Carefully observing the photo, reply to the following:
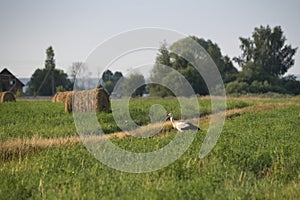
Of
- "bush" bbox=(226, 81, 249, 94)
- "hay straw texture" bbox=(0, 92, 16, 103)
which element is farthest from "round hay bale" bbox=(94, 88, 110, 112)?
"bush" bbox=(226, 81, 249, 94)

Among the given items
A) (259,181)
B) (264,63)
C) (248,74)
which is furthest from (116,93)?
(264,63)

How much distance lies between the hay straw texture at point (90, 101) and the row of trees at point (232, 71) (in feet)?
79.0

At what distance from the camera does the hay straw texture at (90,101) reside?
2403cm

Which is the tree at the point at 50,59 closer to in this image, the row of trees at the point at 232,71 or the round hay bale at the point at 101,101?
the row of trees at the point at 232,71

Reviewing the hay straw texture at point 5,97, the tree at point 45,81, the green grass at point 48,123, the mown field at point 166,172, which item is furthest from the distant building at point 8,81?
the mown field at point 166,172

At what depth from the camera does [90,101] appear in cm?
2439

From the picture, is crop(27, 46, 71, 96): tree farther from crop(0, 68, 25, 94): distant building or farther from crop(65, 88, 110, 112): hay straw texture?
crop(65, 88, 110, 112): hay straw texture

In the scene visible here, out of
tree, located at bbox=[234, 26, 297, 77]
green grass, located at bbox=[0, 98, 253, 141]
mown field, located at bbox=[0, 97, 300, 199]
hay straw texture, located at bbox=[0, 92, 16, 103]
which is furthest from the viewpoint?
tree, located at bbox=[234, 26, 297, 77]

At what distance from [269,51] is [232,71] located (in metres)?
9.99

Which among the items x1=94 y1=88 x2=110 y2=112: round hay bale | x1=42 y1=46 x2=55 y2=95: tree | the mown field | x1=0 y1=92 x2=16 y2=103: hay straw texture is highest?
x1=42 y1=46 x2=55 y2=95: tree

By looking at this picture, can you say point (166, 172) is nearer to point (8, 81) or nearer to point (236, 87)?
point (236, 87)

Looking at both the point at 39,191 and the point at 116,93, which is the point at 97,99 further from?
the point at 39,191

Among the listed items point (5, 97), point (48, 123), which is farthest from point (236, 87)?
point (48, 123)

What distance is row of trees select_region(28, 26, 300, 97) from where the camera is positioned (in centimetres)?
5828
